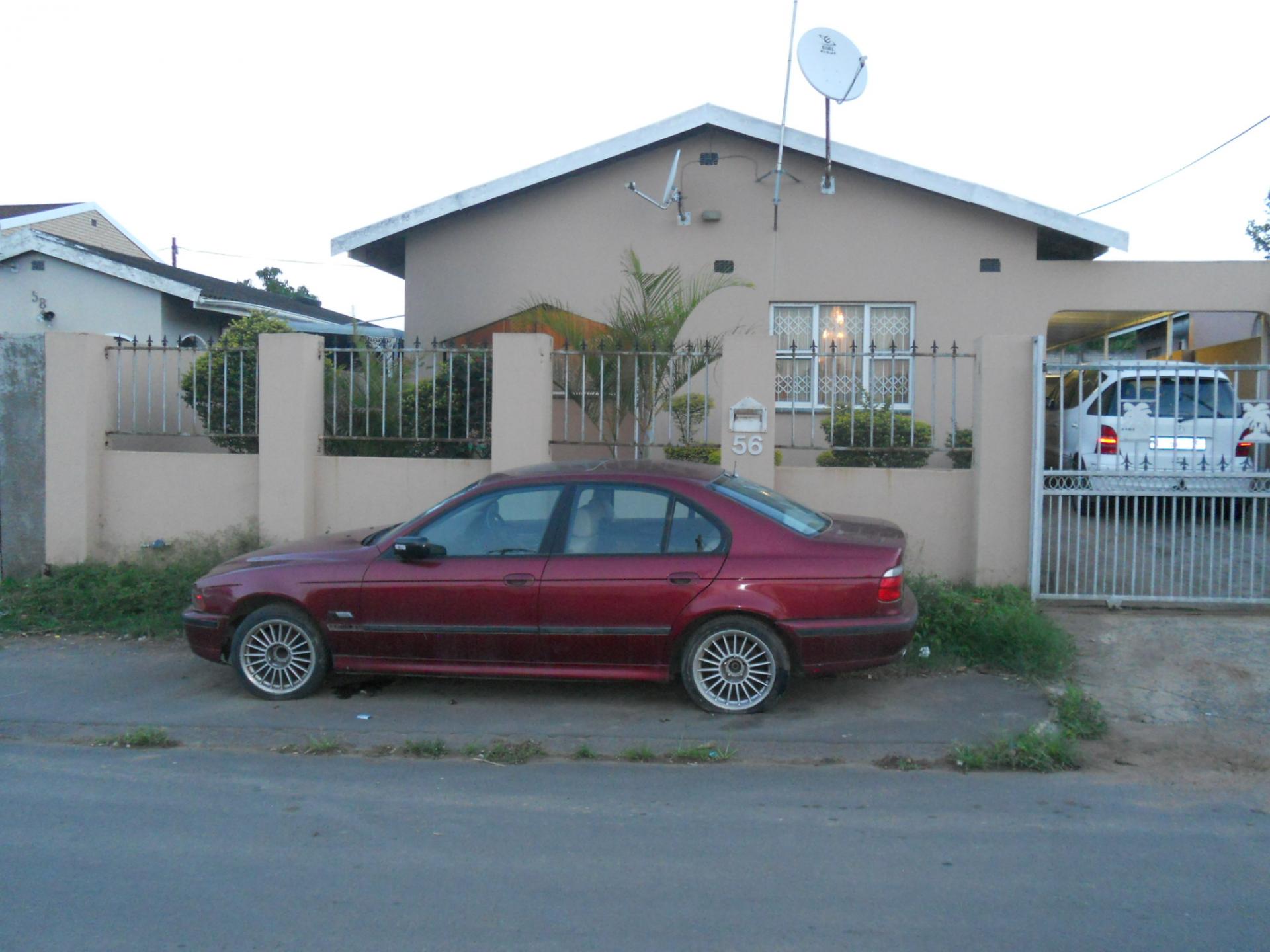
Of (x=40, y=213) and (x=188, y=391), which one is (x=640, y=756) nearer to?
(x=188, y=391)

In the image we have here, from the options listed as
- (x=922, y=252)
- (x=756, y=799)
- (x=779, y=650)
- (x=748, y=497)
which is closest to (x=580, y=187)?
(x=922, y=252)

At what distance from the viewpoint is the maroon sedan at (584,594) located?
21.4 feet

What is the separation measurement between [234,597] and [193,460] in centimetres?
345

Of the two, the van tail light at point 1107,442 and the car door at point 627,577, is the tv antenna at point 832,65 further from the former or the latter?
the car door at point 627,577

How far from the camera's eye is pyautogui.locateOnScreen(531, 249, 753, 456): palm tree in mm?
9656

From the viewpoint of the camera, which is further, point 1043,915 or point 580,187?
point 580,187

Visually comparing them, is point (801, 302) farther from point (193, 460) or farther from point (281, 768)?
point (281, 768)

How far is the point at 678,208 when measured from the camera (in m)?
13.6

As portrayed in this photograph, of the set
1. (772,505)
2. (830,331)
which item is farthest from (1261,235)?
(772,505)

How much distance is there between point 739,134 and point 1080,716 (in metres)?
9.15

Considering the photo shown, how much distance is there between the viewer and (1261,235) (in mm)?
30469

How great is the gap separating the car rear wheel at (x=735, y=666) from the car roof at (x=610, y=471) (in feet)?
3.27

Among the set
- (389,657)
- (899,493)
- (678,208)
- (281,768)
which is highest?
(678,208)

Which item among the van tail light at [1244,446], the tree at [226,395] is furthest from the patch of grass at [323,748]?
the van tail light at [1244,446]
